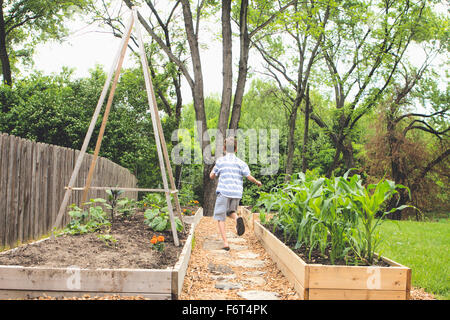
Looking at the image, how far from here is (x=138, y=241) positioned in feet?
13.7

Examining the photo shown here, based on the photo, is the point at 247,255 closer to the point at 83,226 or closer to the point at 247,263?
the point at 247,263

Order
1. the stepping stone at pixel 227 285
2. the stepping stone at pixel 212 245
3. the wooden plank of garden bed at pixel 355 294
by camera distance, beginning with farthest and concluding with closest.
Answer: the stepping stone at pixel 212 245 → the stepping stone at pixel 227 285 → the wooden plank of garden bed at pixel 355 294

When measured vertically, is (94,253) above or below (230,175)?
below

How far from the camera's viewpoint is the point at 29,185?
4.82 meters

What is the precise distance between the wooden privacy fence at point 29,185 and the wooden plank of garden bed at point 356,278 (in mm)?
3597

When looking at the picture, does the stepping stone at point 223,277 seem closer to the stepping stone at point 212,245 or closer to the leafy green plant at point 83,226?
the stepping stone at point 212,245

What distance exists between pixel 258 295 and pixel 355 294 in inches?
32.3

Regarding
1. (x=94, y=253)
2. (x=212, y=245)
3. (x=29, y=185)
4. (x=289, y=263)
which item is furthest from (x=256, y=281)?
(x=29, y=185)

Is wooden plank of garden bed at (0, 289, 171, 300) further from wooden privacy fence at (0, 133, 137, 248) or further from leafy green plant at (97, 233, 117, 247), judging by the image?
wooden privacy fence at (0, 133, 137, 248)

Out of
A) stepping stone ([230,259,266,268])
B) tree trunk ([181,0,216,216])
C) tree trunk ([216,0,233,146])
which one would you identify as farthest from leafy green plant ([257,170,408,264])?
tree trunk ([181,0,216,216])

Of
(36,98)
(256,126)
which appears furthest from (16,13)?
(256,126)

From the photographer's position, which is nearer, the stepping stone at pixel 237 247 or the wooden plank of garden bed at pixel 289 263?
the wooden plank of garden bed at pixel 289 263

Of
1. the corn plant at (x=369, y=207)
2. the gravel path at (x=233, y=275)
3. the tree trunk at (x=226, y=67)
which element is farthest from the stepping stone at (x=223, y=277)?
the tree trunk at (x=226, y=67)

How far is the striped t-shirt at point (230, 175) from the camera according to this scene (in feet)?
17.5
